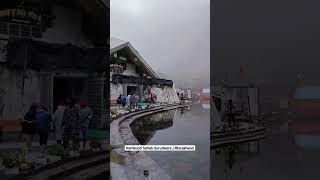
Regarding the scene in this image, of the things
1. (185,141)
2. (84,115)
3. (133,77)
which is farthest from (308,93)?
(84,115)

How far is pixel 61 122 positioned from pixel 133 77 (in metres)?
0.60

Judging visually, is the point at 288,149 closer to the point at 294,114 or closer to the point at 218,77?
the point at 294,114

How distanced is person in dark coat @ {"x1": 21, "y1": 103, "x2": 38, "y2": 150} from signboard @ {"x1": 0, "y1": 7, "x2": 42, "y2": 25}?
585 mm

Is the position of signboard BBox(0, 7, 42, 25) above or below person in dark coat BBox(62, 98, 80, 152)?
above

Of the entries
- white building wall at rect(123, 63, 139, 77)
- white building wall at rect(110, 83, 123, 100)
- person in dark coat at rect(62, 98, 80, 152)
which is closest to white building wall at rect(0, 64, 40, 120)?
Answer: person in dark coat at rect(62, 98, 80, 152)

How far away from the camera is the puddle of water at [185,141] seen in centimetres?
219

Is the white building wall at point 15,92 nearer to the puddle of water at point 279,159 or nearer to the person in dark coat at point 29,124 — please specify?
the person in dark coat at point 29,124

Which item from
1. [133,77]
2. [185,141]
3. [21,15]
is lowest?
[185,141]

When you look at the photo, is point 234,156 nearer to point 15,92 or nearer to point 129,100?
point 129,100

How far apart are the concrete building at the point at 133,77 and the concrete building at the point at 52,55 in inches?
2.8

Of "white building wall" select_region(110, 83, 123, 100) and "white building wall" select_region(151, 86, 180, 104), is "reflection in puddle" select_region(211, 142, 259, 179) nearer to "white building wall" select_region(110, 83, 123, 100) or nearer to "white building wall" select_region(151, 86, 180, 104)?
"white building wall" select_region(151, 86, 180, 104)

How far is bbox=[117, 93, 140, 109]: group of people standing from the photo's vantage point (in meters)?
2.27

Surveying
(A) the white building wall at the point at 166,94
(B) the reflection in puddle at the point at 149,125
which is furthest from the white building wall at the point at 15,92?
(A) the white building wall at the point at 166,94

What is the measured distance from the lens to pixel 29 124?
7.13 feet
